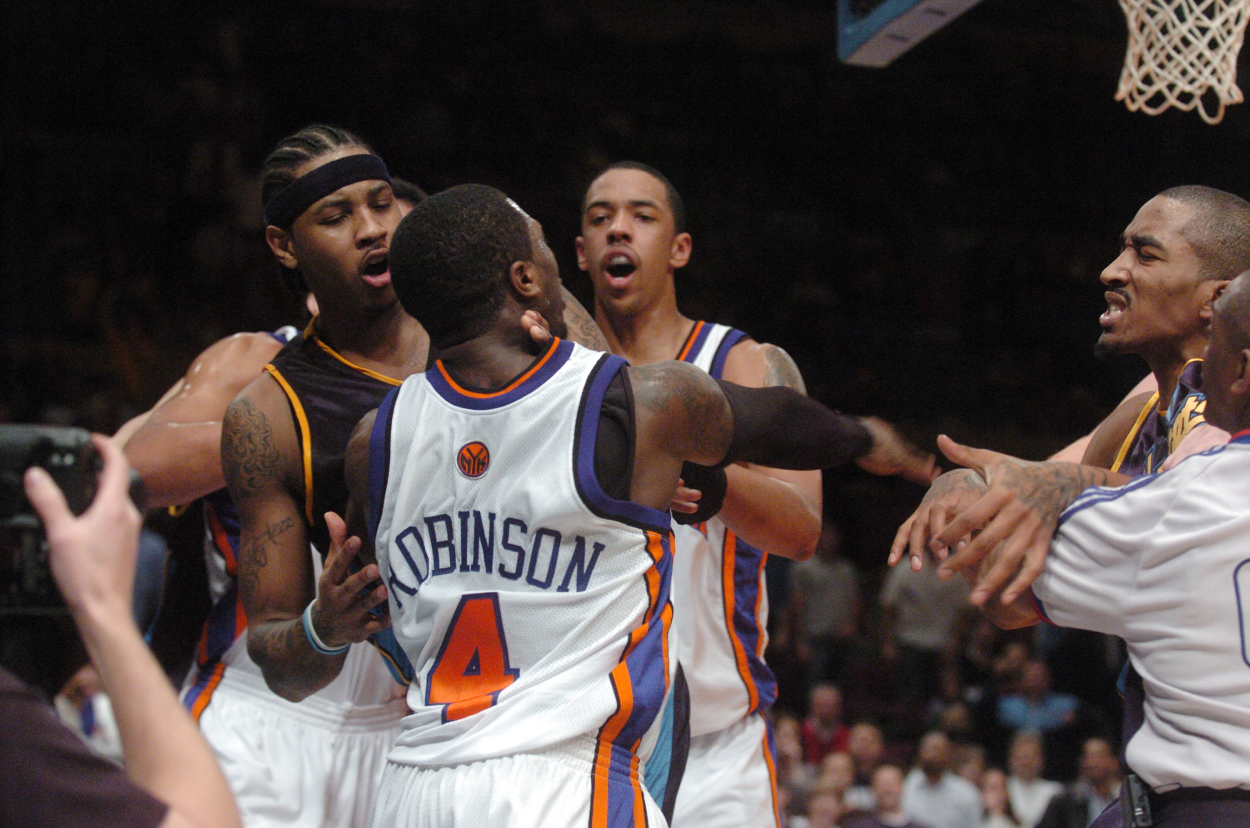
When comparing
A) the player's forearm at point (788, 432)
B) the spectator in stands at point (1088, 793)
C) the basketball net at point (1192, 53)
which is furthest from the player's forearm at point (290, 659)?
the spectator in stands at point (1088, 793)

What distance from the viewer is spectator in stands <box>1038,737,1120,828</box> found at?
769 cm

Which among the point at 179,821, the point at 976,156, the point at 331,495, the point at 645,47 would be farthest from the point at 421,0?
the point at 179,821

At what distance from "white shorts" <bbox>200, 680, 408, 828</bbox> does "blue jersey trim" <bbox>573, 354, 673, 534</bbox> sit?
1.24 m

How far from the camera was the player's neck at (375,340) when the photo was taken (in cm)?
351

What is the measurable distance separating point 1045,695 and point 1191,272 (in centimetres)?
664

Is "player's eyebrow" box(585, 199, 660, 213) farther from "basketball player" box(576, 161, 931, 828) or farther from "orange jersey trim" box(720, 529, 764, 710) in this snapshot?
"orange jersey trim" box(720, 529, 764, 710)

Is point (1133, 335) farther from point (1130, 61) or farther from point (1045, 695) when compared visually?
point (1045, 695)

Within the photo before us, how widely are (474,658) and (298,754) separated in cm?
115

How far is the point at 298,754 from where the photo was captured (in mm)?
3518

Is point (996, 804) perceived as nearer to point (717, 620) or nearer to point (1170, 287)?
point (717, 620)

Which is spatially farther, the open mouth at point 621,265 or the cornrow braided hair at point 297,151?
the open mouth at point 621,265

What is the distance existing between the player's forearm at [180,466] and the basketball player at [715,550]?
1.41m

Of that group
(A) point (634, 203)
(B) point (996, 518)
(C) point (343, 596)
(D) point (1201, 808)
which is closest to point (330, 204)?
(C) point (343, 596)

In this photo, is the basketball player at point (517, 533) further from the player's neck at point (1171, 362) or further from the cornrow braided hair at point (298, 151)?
the player's neck at point (1171, 362)
